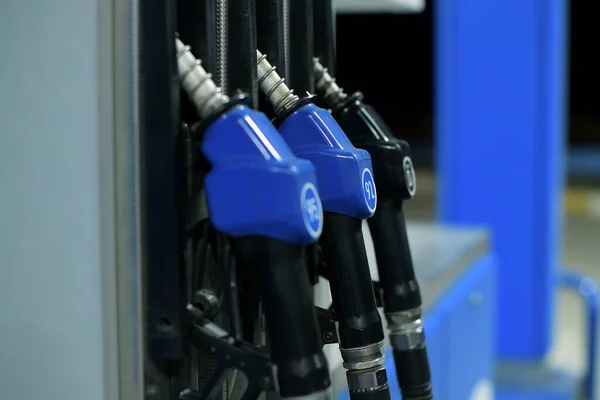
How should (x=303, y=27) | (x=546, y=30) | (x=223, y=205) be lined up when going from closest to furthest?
(x=223, y=205) → (x=303, y=27) → (x=546, y=30)

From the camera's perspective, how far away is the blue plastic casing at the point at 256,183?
1.65 ft

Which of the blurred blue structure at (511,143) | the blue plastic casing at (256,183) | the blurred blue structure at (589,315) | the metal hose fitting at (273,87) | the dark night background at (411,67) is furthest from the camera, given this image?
the dark night background at (411,67)

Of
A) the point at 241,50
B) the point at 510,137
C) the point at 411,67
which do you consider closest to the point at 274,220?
the point at 241,50

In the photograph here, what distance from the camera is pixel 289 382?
522 mm

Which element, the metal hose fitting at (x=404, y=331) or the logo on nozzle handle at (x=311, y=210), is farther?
the metal hose fitting at (x=404, y=331)

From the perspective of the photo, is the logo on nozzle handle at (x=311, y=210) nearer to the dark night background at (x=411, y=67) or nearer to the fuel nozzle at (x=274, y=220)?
the fuel nozzle at (x=274, y=220)

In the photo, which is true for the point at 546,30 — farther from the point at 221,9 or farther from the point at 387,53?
the point at 387,53

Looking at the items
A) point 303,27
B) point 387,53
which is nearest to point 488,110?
point 303,27

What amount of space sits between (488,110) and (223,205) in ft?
7.08

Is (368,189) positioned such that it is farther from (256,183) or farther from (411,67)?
(411,67)

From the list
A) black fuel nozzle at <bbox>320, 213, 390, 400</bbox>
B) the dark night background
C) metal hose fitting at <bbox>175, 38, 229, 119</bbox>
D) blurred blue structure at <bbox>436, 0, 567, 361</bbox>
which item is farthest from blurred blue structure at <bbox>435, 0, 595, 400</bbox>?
the dark night background

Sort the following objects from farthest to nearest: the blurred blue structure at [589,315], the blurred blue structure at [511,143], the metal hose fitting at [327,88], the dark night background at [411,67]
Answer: the dark night background at [411,67], the blurred blue structure at [511,143], the blurred blue structure at [589,315], the metal hose fitting at [327,88]

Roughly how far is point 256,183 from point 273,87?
5.8 inches

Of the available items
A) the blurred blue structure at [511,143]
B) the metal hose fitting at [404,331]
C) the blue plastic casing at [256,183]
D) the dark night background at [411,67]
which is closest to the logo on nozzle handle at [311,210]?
the blue plastic casing at [256,183]
